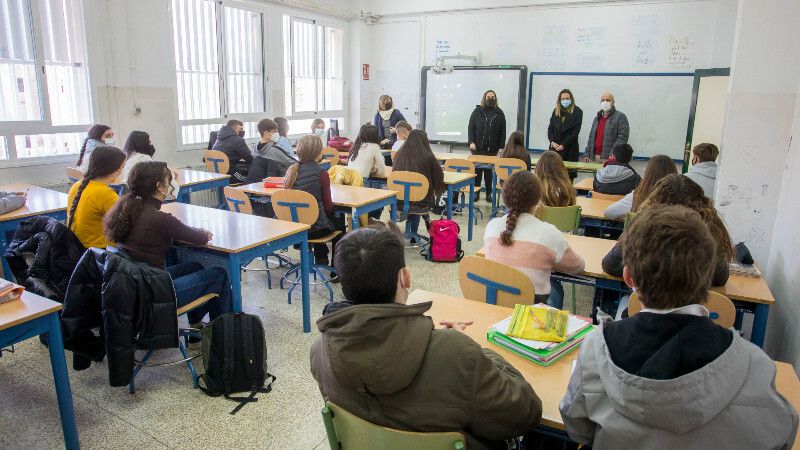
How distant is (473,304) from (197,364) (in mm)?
1806

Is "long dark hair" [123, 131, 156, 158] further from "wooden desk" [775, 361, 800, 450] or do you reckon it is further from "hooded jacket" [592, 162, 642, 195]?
"wooden desk" [775, 361, 800, 450]

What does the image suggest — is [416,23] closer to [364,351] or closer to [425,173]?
[425,173]

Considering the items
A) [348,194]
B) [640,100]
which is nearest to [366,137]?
[348,194]

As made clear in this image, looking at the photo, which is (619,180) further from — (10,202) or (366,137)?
(10,202)

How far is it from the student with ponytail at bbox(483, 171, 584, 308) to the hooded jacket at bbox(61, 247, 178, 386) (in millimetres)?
1653

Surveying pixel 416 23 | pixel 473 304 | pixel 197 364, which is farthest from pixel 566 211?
pixel 416 23

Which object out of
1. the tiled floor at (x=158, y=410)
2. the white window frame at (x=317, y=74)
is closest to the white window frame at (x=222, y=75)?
the white window frame at (x=317, y=74)

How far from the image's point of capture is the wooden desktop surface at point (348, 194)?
4317 mm

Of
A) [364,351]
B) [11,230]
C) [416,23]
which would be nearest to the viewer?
[364,351]

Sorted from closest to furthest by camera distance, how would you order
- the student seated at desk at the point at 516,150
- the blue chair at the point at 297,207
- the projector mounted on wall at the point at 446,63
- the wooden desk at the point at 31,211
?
the wooden desk at the point at 31,211 < the blue chair at the point at 297,207 < the student seated at desk at the point at 516,150 < the projector mounted on wall at the point at 446,63

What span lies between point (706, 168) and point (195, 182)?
14.9ft

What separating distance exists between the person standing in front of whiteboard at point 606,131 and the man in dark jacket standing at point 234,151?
15.2ft

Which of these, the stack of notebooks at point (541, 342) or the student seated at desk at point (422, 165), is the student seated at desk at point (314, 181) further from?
the stack of notebooks at point (541, 342)

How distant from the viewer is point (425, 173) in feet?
17.3
